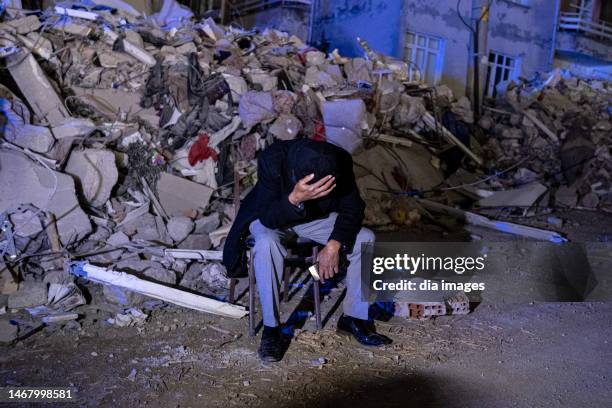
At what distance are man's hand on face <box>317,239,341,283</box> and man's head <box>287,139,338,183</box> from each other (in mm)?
518

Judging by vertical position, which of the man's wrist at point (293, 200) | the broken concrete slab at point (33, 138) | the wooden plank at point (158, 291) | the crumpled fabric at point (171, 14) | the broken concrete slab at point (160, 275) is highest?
the crumpled fabric at point (171, 14)

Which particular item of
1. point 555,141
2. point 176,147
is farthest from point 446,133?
point 176,147

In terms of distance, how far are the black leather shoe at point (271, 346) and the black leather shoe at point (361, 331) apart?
0.50m

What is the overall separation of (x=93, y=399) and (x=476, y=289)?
3.55 m

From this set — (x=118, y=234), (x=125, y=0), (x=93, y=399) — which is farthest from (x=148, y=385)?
(x=125, y=0)

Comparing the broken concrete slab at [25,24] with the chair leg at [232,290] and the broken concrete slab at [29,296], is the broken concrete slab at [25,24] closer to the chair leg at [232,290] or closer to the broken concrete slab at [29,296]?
the broken concrete slab at [29,296]

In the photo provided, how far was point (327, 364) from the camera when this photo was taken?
10.7 feet

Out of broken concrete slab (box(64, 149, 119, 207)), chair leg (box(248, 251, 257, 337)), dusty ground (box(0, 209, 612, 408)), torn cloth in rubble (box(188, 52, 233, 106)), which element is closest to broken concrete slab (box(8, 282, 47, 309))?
dusty ground (box(0, 209, 612, 408))

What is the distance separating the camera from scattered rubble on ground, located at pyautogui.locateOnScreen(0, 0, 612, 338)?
4.78 metres

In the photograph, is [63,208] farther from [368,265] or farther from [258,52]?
[258,52]

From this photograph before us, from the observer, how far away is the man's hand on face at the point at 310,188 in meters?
3.14

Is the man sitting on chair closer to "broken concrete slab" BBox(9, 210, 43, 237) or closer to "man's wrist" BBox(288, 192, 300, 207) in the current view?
"man's wrist" BBox(288, 192, 300, 207)

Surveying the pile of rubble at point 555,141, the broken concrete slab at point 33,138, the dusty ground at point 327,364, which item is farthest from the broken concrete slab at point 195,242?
the pile of rubble at point 555,141

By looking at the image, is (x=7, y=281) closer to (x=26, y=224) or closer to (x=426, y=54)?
(x=26, y=224)
